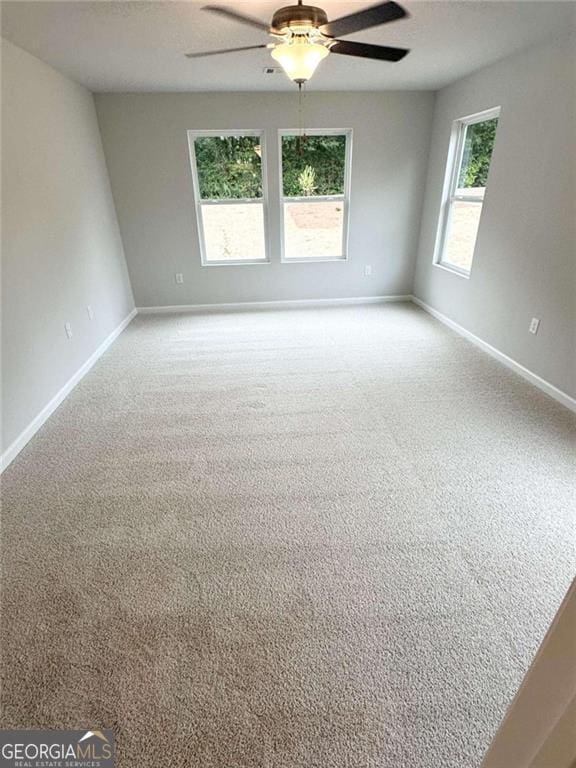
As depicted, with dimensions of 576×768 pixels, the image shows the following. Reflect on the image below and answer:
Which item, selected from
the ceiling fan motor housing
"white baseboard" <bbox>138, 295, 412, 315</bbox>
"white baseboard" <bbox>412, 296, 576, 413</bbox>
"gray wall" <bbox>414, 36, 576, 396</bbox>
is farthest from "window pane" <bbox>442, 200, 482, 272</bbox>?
the ceiling fan motor housing

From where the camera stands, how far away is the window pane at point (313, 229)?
15.2ft

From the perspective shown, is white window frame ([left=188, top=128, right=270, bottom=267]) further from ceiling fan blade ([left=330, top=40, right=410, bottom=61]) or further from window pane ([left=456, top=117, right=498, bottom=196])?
ceiling fan blade ([left=330, top=40, right=410, bottom=61])

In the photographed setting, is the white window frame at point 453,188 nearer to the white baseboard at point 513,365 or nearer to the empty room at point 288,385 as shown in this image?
the empty room at point 288,385

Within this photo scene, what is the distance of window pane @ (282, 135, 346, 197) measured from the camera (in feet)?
14.3

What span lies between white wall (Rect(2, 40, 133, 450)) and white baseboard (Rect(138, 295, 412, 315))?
37.9 inches

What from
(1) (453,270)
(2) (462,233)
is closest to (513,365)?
(1) (453,270)

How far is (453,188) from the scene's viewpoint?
13.5 ft

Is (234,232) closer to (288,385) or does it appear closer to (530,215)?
(288,385)

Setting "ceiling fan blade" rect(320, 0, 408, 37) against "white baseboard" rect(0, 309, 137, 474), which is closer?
"ceiling fan blade" rect(320, 0, 408, 37)

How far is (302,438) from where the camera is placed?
2.44m

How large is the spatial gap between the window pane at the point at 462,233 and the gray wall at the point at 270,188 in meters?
0.63

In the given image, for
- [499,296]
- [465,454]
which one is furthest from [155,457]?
[499,296]

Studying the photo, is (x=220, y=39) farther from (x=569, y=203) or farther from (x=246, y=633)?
(x=246, y=633)

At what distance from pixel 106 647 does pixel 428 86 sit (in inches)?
205
